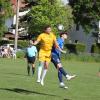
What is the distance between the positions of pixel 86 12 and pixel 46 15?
352 inches

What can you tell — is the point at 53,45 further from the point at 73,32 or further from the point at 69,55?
the point at 73,32

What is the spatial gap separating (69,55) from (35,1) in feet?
60.0

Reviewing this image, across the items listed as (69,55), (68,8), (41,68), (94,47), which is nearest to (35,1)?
(68,8)

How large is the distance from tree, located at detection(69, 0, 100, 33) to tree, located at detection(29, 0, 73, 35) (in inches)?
190

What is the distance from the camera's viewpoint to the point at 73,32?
92.9m

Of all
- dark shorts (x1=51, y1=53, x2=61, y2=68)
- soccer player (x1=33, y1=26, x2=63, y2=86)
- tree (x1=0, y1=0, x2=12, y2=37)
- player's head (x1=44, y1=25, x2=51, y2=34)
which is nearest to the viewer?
player's head (x1=44, y1=25, x2=51, y2=34)

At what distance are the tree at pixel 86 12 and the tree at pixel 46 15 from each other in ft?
15.8

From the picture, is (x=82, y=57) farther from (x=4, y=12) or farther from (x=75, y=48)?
(x=4, y=12)

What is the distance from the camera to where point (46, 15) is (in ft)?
241

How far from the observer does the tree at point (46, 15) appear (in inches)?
2862

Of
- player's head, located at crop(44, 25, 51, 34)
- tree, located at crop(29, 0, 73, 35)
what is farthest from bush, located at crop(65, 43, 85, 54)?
player's head, located at crop(44, 25, 51, 34)

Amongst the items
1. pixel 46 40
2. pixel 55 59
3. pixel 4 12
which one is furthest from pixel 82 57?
pixel 46 40

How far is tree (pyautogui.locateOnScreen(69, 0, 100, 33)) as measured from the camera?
78500 mm

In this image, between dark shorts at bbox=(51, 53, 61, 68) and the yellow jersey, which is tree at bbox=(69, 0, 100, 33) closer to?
dark shorts at bbox=(51, 53, 61, 68)
